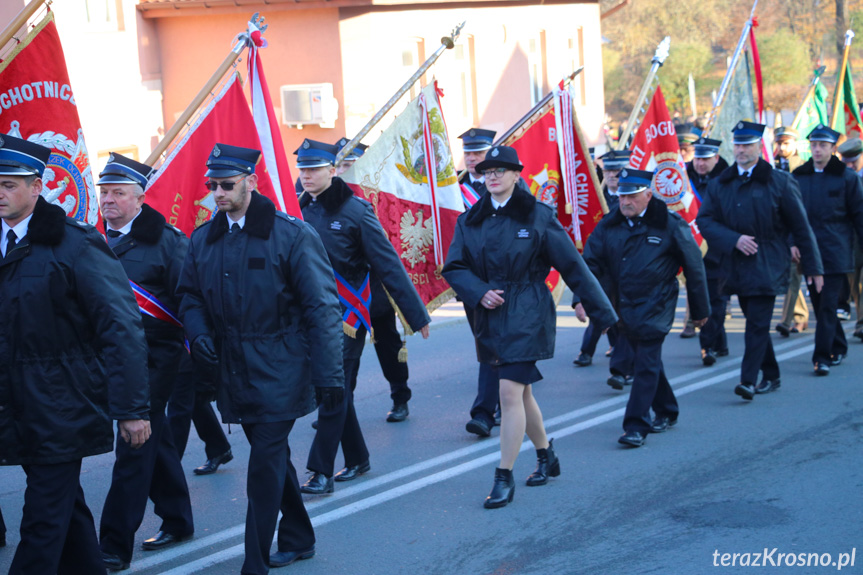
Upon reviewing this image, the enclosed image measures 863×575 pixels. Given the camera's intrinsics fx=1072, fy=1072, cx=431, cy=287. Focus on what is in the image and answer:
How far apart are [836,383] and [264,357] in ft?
18.6

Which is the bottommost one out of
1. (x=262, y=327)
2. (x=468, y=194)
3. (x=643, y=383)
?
(x=643, y=383)

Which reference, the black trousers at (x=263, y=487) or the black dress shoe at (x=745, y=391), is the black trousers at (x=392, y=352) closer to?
the black dress shoe at (x=745, y=391)

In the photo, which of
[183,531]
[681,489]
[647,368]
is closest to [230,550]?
[183,531]

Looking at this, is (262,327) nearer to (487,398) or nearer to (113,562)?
(113,562)

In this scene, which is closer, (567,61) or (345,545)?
(345,545)

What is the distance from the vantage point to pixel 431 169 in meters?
8.48

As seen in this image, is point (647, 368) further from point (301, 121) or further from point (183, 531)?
point (301, 121)

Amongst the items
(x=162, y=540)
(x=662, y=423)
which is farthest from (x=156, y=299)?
(x=662, y=423)

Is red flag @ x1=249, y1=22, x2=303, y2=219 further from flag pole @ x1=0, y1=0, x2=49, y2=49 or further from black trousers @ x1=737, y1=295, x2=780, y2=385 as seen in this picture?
black trousers @ x1=737, y1=295, x2=780, y2=385

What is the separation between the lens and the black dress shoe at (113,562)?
520 centimetres

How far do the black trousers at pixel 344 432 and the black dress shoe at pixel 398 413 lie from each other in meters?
1.50

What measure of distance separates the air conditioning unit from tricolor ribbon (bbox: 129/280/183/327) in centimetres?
1436

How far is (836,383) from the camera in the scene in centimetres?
879

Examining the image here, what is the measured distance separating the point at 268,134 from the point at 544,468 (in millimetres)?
2691
